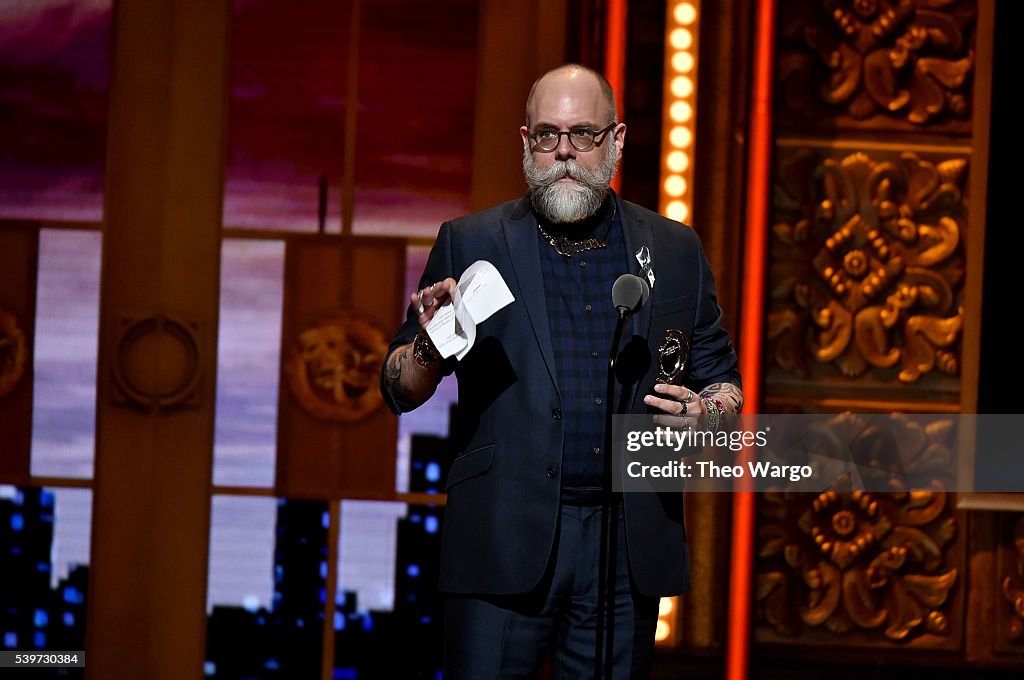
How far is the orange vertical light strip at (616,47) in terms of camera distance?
310 centimetres

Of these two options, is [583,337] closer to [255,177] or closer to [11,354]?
[255,177]

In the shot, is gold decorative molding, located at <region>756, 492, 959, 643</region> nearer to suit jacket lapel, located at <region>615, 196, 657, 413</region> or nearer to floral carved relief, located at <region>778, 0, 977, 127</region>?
floral carved relief, located at <region>778, 0, 977, 127</region>

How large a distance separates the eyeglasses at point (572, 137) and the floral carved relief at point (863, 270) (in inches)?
58.0

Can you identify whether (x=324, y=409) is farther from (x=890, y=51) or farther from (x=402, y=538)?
(x=890, y=51)

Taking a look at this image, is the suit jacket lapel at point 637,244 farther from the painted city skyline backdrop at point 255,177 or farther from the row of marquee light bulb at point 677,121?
the painted city skyline backdrop at point 255,177

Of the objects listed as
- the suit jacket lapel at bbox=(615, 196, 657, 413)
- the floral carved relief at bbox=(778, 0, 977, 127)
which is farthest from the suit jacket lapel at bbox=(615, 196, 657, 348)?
the floral carved relief at bbox=(778, 0, 977, 127)

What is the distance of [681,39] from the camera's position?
3.23 m

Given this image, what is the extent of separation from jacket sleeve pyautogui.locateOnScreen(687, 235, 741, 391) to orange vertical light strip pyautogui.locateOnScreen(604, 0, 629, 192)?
3.43ft

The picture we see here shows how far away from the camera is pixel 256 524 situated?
10.9ft

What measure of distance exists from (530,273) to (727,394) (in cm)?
40

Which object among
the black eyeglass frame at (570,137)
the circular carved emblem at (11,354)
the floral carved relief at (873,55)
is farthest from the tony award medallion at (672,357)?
the circular carved emblem at (11,354)

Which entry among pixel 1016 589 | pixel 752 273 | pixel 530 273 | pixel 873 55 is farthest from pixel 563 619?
pixel 873 55

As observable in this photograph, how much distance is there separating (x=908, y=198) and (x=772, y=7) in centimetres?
70

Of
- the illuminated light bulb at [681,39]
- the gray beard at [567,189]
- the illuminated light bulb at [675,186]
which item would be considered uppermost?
the illuminated light bulb at [681,39]
